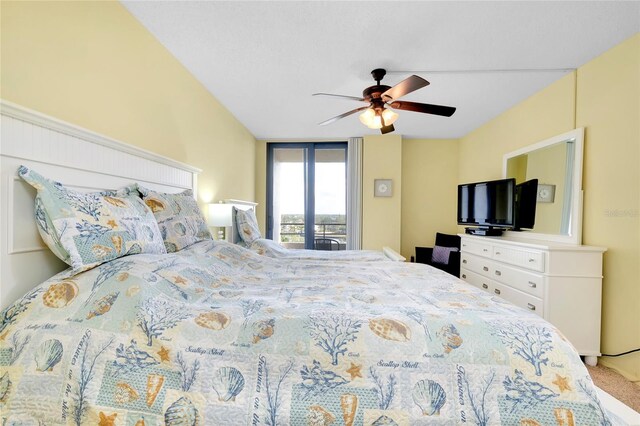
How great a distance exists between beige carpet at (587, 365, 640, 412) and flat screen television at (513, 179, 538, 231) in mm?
1316

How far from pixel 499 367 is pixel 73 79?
6.95 feet

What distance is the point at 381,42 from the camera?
2.01 meters

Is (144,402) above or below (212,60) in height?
below

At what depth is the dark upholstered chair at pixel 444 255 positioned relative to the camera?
148 inches

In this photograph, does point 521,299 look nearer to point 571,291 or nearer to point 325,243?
point 571,291

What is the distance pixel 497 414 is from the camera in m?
0.78

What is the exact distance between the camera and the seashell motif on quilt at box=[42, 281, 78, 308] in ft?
3.09

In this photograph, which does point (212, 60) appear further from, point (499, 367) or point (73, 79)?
point (499, 367)

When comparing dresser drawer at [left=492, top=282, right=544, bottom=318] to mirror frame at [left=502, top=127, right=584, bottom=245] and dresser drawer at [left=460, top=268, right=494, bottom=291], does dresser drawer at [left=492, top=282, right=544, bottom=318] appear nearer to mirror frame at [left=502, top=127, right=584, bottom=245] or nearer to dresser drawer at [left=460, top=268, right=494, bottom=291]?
dresser drawer at [left=460, top=268, right=494, bottom=291]

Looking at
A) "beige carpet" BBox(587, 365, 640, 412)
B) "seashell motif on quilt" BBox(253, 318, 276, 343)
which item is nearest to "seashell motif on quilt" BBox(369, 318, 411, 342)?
"seashell motif on quilt" BBox(253, 318, 276, 343)

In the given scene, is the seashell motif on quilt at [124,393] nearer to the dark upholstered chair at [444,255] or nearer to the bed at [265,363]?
the bed at [265,363]

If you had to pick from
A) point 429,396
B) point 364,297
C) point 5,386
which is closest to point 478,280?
point 364,297

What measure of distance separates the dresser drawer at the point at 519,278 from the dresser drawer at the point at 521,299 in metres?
0.04

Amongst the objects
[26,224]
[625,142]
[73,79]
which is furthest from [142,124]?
[625,142]
